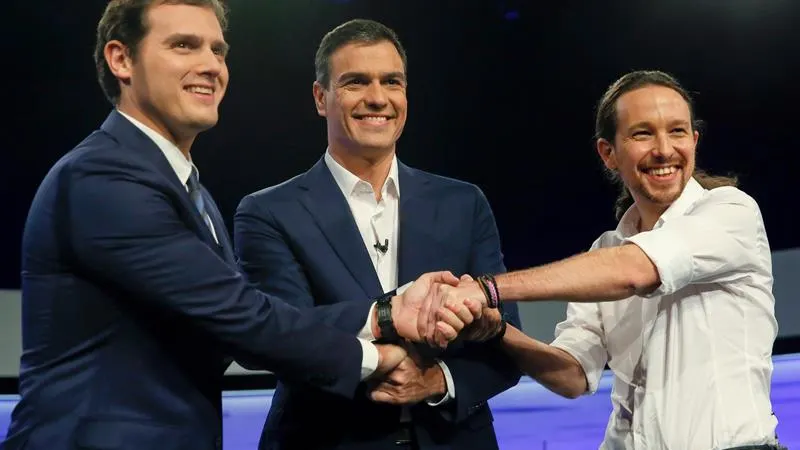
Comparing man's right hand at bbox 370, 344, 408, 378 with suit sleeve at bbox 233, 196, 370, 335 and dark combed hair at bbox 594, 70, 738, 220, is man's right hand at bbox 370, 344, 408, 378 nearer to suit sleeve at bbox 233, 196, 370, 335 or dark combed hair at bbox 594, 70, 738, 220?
suit sleeve at bbox 233, 196, 370, 335

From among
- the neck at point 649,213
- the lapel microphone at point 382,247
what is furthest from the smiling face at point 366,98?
the neck at point 649,213

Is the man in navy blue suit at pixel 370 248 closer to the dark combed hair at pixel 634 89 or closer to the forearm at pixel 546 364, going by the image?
the forearm at pixel 546 364

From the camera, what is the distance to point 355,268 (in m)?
2.26

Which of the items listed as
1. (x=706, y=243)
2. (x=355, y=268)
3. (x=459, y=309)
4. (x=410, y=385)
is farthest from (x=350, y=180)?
(x=706, y=243)

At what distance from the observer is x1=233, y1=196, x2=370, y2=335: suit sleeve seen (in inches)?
85.1

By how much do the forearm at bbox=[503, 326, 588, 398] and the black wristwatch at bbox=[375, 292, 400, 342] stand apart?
0.32 meters

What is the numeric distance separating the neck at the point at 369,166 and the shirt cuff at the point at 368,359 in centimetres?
49

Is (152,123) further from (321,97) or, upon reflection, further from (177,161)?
(321,97)

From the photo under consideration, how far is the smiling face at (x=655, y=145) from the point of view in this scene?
2428 mm

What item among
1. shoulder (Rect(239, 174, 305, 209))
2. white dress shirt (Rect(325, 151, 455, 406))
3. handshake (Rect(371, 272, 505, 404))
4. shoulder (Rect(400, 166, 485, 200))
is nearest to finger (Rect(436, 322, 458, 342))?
handshake (Rect(371, 272, 505, 404))

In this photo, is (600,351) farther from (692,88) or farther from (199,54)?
(692,88)

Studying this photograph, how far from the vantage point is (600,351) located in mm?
2559

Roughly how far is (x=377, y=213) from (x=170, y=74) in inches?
26.5

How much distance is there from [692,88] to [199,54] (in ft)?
13.5
